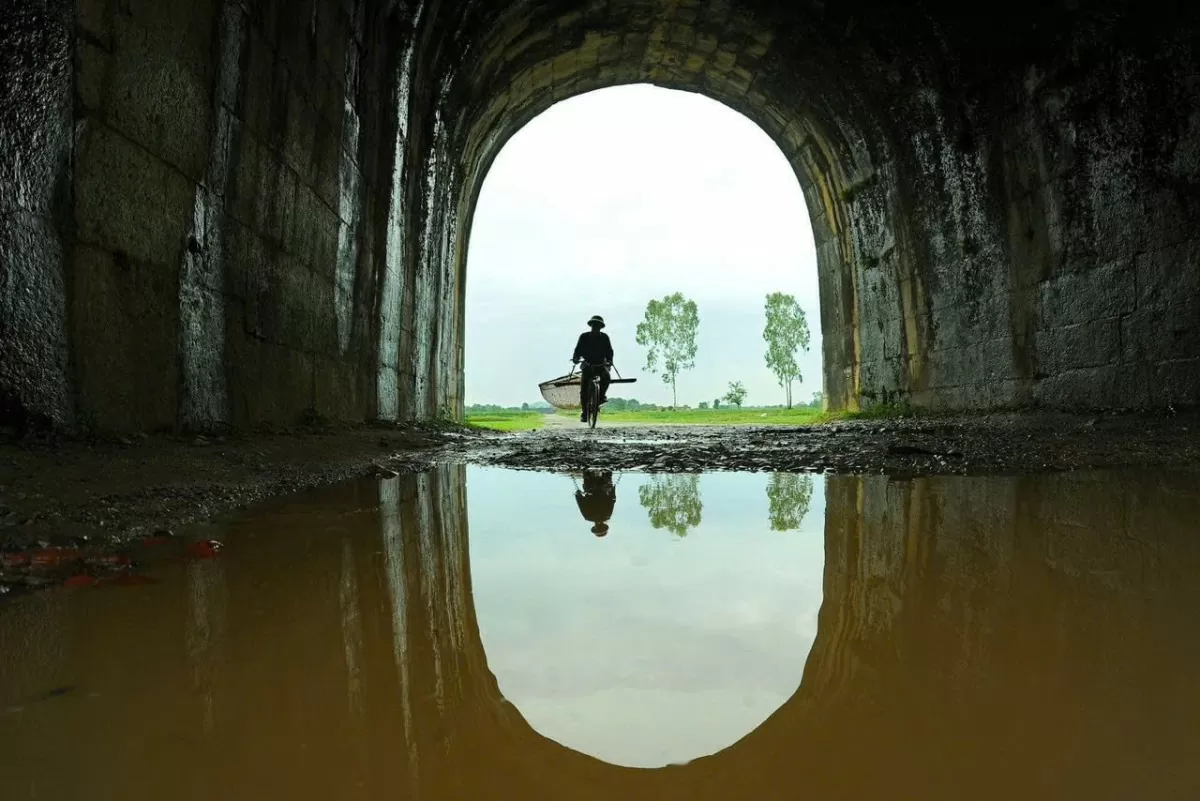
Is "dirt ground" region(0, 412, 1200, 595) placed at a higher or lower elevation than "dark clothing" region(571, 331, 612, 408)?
lower

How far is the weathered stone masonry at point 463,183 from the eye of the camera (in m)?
3.32

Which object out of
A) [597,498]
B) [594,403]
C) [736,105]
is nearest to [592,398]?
[594,403]

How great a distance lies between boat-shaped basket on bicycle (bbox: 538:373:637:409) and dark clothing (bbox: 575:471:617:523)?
A: 21.7 m

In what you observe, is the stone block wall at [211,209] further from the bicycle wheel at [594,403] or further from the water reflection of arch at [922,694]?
the bicycle wheel at [594,403]

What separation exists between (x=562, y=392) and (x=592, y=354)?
51.2ft

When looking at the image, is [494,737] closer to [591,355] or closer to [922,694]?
[922,694]

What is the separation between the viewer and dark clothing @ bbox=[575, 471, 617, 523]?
2629mm

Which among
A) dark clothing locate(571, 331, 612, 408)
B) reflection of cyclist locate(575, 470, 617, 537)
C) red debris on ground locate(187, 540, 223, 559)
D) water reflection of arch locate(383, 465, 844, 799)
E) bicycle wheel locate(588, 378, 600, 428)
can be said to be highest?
dark clothing locate(571, 331, 612, 408)

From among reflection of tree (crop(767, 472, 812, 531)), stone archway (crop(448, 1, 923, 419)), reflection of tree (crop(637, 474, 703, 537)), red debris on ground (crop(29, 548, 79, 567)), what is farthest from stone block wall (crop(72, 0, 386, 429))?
stone archway (crop(448, 1, 923, 419))

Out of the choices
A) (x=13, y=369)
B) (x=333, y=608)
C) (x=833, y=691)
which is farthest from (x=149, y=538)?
(x=833, y=691)

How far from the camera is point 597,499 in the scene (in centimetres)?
309

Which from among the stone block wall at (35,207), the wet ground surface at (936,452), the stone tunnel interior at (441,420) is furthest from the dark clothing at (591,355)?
the stone block wall at (35,207)

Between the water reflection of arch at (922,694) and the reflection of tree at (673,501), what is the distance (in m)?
0.65

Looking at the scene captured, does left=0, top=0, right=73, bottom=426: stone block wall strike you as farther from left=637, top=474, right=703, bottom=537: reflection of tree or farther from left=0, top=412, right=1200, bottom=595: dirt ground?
left=637, top=474, right=703, bottom=537: reflection of tree
